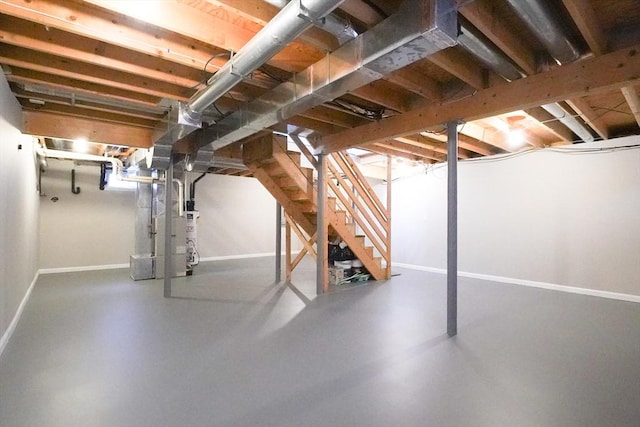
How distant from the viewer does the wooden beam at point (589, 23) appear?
1.65 metres

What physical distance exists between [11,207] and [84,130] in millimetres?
1307

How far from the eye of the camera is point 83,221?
615 cm

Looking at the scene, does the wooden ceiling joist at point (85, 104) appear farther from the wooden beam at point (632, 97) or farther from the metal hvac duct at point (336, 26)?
the wooden beam at point (632, 97)

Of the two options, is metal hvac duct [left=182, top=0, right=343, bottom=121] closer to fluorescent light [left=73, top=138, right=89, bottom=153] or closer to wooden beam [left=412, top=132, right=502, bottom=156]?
wooden beam [left=412, top=132, right=502, bottom=156]

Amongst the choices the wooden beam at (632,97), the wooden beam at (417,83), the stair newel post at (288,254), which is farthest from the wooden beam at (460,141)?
the stair newel post at (288,254)

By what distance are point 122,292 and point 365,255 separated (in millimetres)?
3718

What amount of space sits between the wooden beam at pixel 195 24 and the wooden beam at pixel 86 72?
1004 mm

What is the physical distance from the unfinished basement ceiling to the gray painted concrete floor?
206cm

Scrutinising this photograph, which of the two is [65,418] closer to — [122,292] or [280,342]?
[280,342]

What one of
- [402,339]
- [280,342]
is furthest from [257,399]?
[402,339]

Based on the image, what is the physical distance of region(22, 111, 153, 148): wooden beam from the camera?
3502 mm

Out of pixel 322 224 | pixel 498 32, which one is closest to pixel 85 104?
pixel 322 224

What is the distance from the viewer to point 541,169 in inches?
192

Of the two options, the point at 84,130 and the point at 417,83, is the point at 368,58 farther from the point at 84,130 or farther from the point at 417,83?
the point at 84,130
